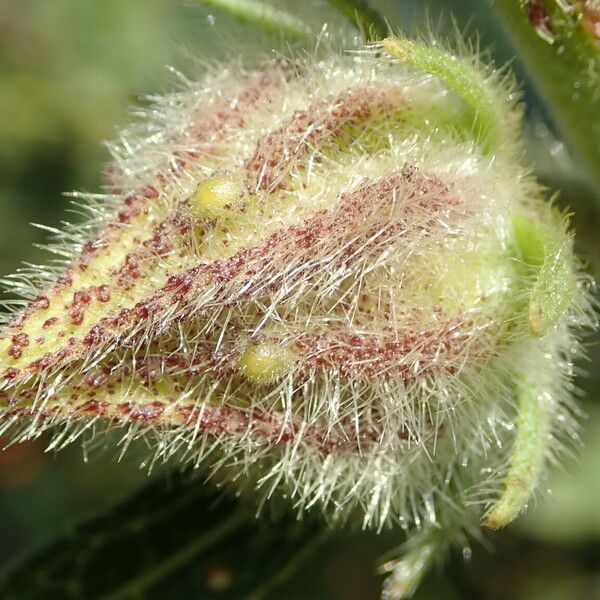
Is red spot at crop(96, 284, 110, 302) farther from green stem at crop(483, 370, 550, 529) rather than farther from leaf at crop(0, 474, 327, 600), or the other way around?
leaf at crop(0, 474, 327, 600)

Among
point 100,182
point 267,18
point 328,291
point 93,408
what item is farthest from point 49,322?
point 100,182

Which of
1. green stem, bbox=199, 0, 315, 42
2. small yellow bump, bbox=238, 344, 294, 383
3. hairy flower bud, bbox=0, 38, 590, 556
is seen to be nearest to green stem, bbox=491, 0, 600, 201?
hairy flower bud, bbox=0, 38, 590, 556

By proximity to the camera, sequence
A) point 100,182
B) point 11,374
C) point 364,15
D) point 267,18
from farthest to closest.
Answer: point 100,182 → point 267,18 → point 364,15 → point 11,374

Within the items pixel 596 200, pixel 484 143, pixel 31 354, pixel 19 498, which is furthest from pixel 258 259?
pixel 19 498

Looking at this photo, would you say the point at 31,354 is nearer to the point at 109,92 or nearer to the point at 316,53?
the point at 316,53

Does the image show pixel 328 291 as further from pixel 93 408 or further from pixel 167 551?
pixel 167 551

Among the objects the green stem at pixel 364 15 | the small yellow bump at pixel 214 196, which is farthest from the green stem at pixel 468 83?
the small yellow bump at pixel 214 196
